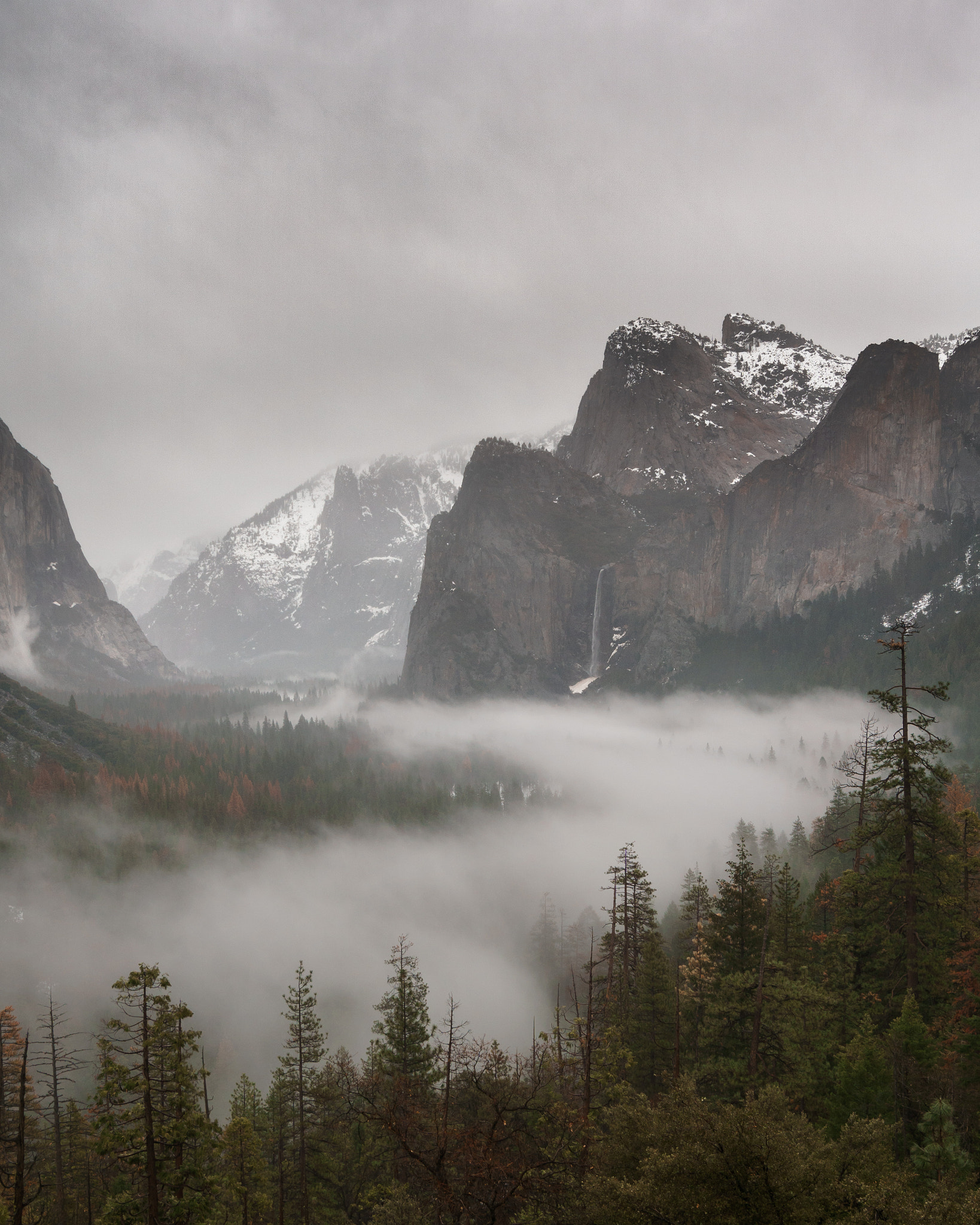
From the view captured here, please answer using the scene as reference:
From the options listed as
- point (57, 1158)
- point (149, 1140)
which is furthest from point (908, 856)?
point (57, 1158)

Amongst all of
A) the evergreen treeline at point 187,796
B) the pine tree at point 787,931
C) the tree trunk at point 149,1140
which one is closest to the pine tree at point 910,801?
the pine tree at point 787,931

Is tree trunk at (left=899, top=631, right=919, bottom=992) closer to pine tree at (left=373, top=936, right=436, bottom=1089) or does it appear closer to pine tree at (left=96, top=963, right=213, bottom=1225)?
pine tree at (left=96, top=963, right=213, bottom=1225)

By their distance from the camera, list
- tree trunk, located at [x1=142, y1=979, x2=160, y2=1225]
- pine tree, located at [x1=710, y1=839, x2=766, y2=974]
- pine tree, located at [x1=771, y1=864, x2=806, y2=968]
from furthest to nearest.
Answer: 1. pine tree, located at [x1=771, y1=864, x2=806, y2=968]
2. pine tree, located at [x1=710, y1=839, x2=766, y2=974]
3. tree trunk, located at [x1=142, y1=979, x2=160, y2=1225]

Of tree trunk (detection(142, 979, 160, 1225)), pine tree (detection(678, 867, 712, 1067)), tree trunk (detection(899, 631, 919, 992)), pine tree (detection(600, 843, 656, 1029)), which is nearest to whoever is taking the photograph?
tree trunk (detection(142, 979, 160, 1225))

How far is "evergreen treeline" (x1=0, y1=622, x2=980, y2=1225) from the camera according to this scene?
17.2m

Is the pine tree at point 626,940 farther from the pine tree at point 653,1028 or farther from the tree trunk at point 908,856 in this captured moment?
the tree trunk at point 908,856

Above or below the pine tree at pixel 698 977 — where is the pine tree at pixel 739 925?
above

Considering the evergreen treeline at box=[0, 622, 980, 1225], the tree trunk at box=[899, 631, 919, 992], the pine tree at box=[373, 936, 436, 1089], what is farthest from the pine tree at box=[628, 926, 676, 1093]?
the tree trunk at box=[899, 631, 919, 992]

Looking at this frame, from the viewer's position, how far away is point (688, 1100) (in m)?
20.3

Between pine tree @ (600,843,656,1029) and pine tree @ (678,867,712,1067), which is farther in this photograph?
pine tree @ (600,843,656,1029)

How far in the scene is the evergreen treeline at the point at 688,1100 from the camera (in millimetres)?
17234

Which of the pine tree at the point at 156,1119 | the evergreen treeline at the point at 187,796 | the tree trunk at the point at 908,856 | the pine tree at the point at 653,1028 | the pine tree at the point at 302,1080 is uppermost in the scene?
the tree trunk at the point at 908,856

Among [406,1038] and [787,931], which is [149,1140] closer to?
[406,1038]

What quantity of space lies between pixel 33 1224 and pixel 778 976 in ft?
94.5
